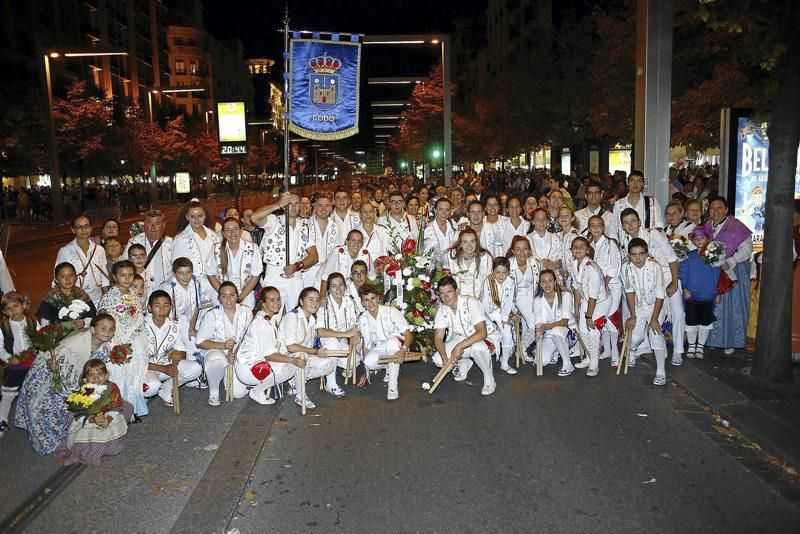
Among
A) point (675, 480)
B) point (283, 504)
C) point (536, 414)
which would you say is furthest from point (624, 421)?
point (283, 504)

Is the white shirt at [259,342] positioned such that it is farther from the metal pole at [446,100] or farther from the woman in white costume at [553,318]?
the metal pole at [446,100]

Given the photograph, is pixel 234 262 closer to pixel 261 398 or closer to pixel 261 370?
pixel 261 370

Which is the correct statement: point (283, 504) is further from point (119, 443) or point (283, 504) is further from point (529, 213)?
point (529, 213)

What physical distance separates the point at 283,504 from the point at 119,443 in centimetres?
168

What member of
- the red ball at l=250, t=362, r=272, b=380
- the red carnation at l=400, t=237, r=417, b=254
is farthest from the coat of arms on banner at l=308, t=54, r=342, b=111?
the red ball at l=250, t=362, r=272, b=380

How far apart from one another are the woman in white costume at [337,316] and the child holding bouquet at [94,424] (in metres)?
2.32

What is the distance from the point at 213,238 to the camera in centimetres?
854

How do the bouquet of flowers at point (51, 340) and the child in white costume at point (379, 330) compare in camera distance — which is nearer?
the bouquet of flowers at point (51, 340)

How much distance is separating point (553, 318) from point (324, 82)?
12.9ft

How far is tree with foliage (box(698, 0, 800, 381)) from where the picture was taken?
6.26m

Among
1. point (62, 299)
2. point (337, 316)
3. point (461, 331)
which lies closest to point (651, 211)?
point (461, 331)

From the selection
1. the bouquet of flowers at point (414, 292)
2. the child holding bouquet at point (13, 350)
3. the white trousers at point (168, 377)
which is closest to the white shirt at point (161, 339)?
the white trousers at point (168, 377)

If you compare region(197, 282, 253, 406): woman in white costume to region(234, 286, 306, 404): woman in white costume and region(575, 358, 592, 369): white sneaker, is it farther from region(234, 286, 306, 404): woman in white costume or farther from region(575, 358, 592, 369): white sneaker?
region(575, 358, 592, 369): white sneaker

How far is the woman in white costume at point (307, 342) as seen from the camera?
6789 mm
